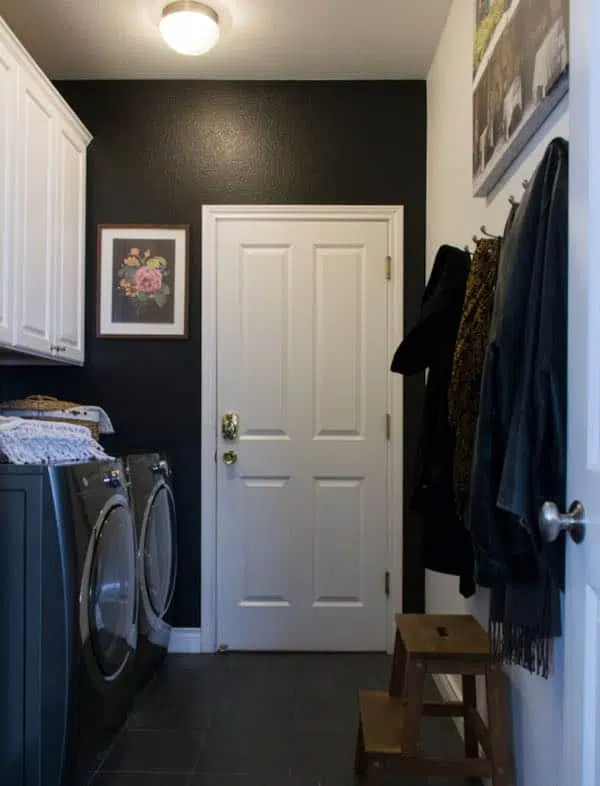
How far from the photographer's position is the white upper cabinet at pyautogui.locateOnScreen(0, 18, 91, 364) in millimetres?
2215

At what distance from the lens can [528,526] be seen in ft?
3.84

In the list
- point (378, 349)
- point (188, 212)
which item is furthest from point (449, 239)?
point (188, 212)

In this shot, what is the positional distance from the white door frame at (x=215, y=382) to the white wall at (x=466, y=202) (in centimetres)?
17

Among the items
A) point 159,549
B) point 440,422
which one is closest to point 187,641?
point 159,549

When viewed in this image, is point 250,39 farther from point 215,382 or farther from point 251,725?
point 251,725

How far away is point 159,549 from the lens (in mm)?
2705

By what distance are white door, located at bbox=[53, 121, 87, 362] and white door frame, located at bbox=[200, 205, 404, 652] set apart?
1.77 feet

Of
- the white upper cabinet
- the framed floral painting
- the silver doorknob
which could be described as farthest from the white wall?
the white upper cabinet

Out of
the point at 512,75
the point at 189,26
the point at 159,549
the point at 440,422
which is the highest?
the point at 189,26

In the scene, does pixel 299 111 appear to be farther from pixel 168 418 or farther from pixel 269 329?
pixel 168 418

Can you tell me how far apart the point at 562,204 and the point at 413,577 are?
7.27 feet

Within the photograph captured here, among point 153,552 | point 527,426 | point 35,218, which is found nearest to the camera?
point 527,426

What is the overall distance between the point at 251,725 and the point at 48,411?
52.1 inches

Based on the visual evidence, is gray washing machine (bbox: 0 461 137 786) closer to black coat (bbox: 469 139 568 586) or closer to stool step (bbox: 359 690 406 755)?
stool step (bbox: 359 690 406 755)
